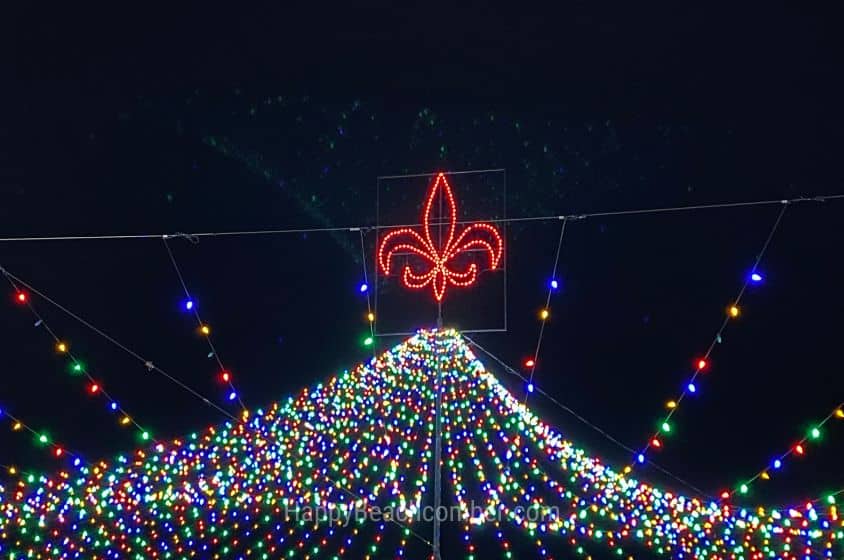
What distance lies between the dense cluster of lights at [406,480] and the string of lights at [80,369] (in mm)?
661

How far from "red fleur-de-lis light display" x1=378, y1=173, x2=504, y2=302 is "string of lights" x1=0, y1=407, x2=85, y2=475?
3.26 m

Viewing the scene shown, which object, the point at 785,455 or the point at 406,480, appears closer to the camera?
the point at 406,480

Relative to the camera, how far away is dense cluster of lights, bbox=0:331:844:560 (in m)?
7.05

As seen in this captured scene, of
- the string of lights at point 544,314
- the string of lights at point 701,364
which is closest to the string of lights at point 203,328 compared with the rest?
the string of lights at point 544,314

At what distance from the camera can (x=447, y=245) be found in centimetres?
689

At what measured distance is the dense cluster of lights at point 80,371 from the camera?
797 centimetres

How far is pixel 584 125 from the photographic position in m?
6.82

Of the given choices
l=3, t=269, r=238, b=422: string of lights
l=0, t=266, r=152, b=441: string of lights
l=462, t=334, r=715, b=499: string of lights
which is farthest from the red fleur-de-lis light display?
l=0, t=266, r=152, b=441: string of lights

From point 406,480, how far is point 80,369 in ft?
8.55

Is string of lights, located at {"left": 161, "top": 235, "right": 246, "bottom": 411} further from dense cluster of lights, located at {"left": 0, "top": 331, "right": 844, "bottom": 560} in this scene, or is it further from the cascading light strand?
the cascading light strand

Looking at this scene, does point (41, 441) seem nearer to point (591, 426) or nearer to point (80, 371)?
point (80, 371)

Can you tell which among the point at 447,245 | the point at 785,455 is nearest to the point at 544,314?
the point at 447,245

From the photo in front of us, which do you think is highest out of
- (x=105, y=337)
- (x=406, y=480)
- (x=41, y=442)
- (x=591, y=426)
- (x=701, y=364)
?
(x=105, y=337)

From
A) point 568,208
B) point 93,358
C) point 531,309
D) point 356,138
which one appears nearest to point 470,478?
point 531,309
